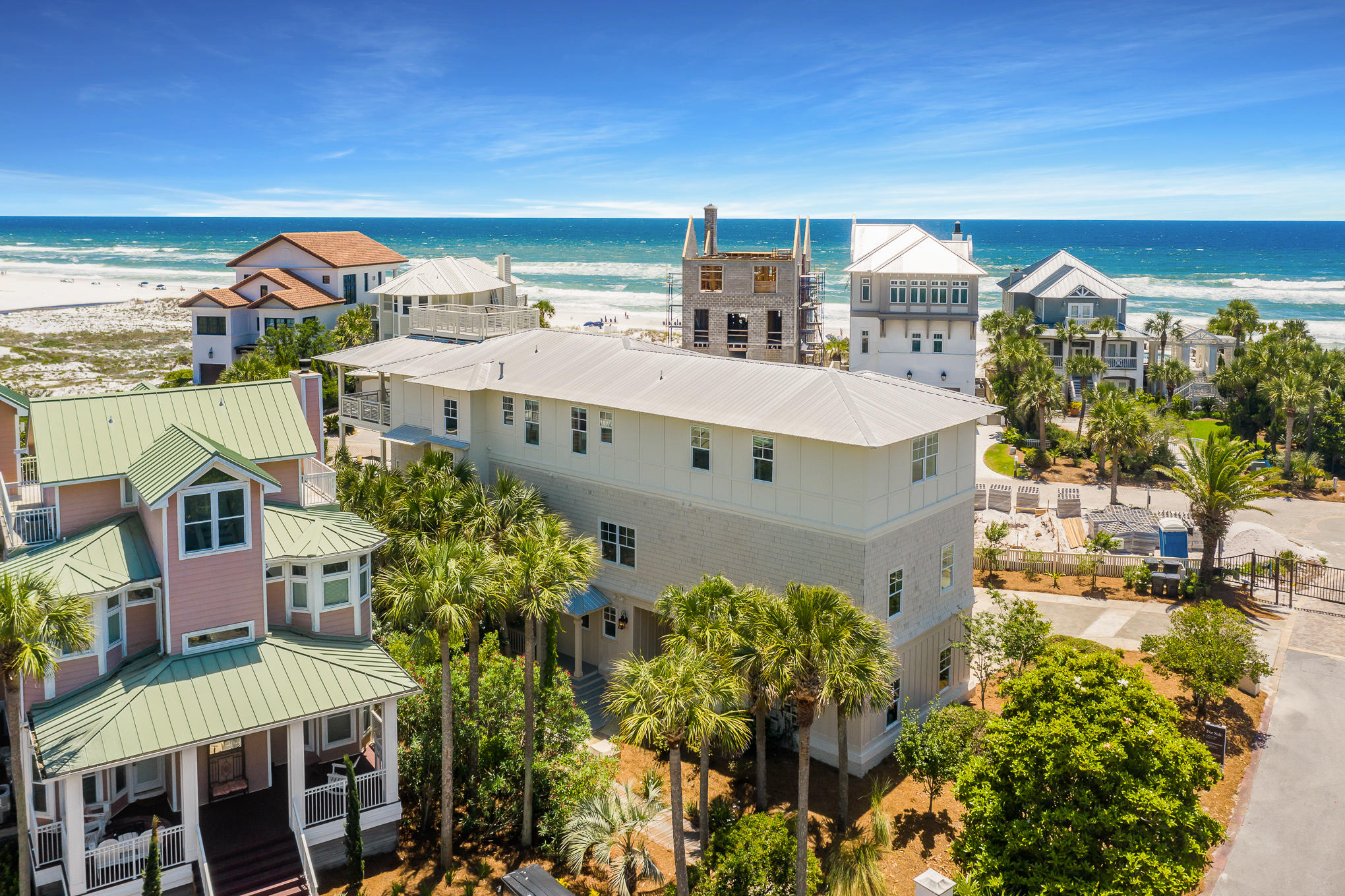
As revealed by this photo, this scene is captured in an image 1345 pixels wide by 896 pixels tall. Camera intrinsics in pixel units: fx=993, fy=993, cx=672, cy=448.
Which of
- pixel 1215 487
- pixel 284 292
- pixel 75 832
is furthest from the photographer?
pixel 284 292

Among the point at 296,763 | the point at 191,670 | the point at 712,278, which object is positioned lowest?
the point at 296,763

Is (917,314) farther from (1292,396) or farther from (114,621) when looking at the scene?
(114,621)

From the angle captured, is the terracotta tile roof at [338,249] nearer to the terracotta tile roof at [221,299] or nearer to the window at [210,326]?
the terracotta tile roof at [221,299]

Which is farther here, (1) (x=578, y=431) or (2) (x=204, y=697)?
(1) (x=578, y=431)

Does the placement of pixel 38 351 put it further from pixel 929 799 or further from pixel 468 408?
pixel 929 799

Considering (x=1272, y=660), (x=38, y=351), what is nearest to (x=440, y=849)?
→ (x=1272, y=660)

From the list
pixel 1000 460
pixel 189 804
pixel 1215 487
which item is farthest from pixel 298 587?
pixel 1000 460

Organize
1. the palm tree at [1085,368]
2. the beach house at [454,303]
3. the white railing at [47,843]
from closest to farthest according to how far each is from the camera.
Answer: the white railing at [47,843] → the beach house at [454,303] → the palm tree at [1085,368]

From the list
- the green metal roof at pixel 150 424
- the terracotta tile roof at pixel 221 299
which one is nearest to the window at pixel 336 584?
the green metal roof at pixel 150 424

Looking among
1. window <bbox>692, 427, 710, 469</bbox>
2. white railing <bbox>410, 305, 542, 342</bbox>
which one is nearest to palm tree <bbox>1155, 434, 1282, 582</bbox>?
window <bbox>692, 427, 710, 469</bbox>
